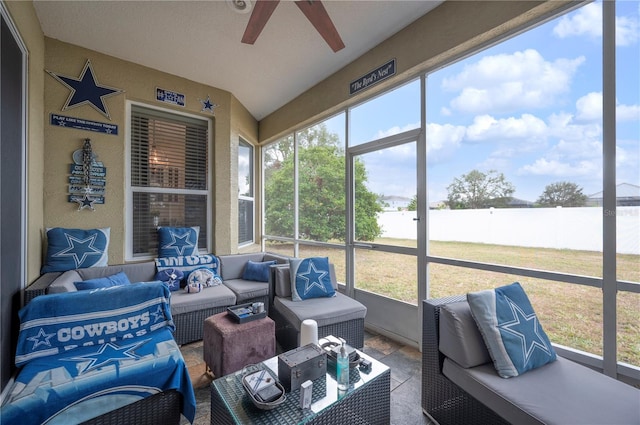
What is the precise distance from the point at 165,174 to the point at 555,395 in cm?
426

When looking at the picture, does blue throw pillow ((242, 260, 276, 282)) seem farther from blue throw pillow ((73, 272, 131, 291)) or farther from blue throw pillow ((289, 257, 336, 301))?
blue throw pillow ((73, 272, 131, 291))

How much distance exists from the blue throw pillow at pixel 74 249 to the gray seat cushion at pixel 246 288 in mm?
1358

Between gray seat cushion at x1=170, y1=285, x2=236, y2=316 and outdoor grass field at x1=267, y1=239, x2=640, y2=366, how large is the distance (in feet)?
5.96

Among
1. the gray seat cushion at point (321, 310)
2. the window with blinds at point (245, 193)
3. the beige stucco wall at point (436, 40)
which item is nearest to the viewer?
the beige stucco wall at point (436, 40)

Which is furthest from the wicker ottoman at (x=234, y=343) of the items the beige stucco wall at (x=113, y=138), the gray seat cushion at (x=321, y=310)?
the beige stucco wall at (x=113, y=138)

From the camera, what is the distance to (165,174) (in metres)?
3.57

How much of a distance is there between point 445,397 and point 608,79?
2.20 metres

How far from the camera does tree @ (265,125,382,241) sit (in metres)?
3.20

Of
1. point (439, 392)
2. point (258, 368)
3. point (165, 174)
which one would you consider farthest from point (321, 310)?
point (165, 174)

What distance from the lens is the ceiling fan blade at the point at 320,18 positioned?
156cm

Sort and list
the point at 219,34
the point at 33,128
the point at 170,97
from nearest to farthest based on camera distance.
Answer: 1. the point at 33,128
2. the point at 219,34
3. the point at 170,97

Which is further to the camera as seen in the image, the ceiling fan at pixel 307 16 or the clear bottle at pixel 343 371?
the ceiling fan at pixel 307 16

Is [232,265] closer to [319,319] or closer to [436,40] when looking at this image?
[319,319]

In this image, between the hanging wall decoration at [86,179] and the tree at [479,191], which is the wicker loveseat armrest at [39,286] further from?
the tree at [479,191]
